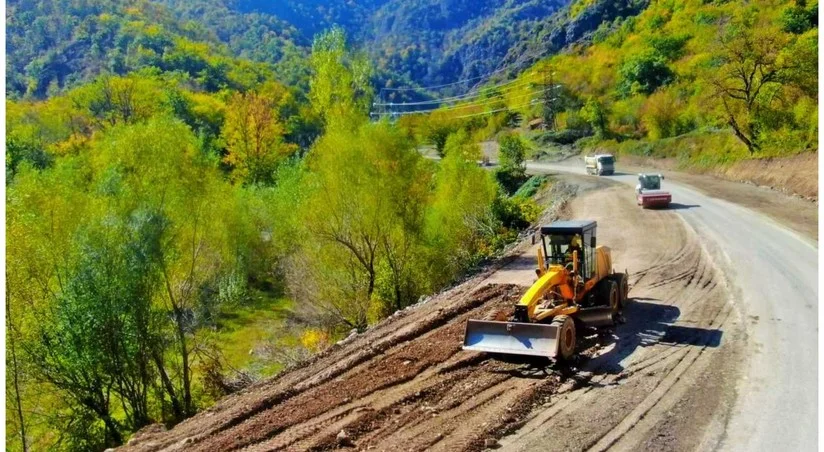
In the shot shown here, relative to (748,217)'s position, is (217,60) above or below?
above

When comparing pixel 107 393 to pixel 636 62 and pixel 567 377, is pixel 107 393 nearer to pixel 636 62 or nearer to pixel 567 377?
pixel 567 377

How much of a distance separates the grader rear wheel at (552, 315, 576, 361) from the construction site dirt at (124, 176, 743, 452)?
0.31 metres

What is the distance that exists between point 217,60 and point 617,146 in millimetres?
73360

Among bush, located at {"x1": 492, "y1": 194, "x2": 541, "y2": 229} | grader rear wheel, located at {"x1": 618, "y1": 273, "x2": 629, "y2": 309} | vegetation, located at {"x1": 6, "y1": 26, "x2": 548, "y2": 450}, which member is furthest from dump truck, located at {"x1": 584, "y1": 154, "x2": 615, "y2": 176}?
grader rear wheel, located at {"x1": 618, "y1": 273, "x2": 629, "y2": 309}

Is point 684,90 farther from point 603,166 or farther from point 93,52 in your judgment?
point 93,52

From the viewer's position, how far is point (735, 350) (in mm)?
12320

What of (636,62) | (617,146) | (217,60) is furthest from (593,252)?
(217,60)

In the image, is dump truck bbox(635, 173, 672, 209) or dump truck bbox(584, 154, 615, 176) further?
dump truck bbox(584, 154, 615, 176)

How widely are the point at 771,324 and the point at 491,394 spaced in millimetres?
7150

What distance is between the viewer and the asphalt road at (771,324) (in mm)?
9305

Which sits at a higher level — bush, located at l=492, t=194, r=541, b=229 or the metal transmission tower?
the metal transmission tower

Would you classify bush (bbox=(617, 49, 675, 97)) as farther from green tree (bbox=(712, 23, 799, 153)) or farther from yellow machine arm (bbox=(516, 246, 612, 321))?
yellow machine arm (bbox=(516, 246, 612, 321))

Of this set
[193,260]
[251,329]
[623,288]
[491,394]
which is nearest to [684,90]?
[251,329]

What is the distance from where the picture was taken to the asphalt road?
9.30 metres
